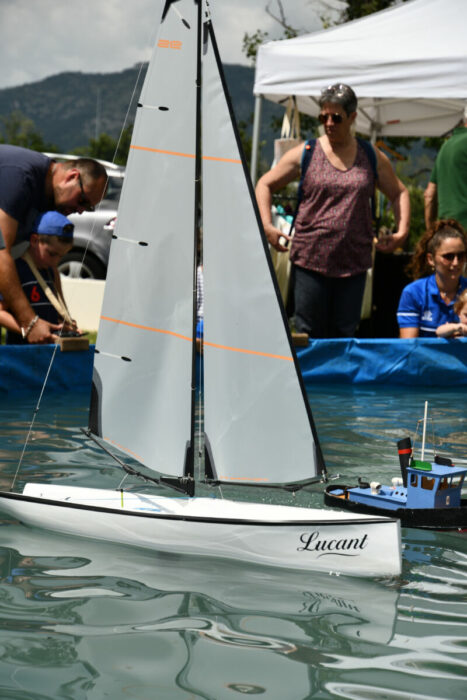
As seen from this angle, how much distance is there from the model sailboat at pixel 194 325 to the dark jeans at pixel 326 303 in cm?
338

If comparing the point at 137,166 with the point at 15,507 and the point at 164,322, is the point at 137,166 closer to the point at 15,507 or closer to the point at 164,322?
the point at 164,322

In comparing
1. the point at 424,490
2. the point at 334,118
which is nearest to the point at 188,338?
→ the point at 424,490

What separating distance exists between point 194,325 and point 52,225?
10.1ft

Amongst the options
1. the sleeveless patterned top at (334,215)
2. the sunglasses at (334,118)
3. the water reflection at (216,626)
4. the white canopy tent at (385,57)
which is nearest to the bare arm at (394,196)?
the sleeveless patterned top at (334,215)

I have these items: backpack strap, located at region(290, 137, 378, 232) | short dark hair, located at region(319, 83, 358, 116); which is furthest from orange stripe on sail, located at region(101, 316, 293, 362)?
backpack strap, located at region(290, 137, 378, 232)

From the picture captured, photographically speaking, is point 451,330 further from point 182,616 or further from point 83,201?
point 182,616

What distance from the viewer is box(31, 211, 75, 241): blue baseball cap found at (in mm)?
6516

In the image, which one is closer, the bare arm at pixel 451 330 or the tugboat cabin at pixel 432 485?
the tugboat cabin at pixel 432 485

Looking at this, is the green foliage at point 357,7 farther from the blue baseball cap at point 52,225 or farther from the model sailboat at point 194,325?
the model sailboat at point 194,325

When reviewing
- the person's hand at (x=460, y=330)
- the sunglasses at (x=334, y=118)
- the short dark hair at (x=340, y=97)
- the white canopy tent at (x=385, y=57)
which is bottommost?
the person's hand at (x=460, y=330)

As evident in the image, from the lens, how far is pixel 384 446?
5406 mm

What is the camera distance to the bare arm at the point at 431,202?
8.56m

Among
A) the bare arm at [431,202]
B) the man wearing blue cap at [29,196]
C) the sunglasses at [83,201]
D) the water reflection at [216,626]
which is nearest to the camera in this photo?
the water reflection at [216,626]

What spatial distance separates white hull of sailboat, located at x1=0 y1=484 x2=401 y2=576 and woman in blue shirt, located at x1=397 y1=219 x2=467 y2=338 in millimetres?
4101
